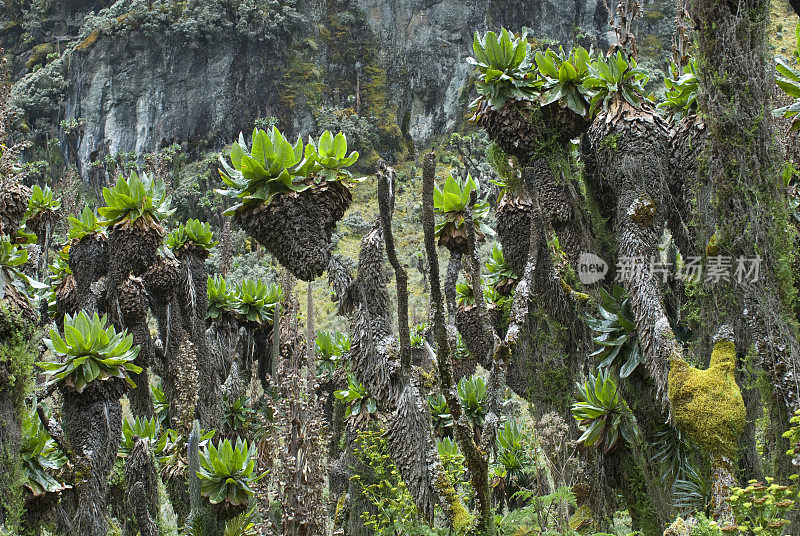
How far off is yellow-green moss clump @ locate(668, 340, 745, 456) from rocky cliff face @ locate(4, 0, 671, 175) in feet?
112

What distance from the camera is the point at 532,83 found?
4492 mm

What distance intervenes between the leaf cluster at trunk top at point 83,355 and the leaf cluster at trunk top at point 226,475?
0.89m

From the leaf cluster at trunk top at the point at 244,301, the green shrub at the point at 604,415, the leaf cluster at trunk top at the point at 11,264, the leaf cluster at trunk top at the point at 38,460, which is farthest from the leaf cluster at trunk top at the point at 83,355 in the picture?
the green shrub at the point at 604,415

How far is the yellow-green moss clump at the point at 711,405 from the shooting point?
3229 mm

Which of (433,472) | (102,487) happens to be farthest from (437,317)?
(102,487)

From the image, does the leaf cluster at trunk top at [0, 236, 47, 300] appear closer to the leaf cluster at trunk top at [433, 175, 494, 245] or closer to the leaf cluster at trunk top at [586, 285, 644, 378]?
the leaf cluster at trunk top at [433, 175, 494, 245]

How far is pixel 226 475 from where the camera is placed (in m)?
4.84

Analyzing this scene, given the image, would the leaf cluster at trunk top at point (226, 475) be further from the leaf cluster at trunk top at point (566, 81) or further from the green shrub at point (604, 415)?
the leaf cluster at trunk top at point (566, 81)

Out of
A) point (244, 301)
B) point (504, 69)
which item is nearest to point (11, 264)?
point (244, 301)

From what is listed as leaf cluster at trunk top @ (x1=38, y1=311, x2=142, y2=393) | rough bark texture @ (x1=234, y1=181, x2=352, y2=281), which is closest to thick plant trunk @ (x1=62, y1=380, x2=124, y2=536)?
leaf cluster at trunk top @ (x1=38, y1=311, x2=142, y2=393)

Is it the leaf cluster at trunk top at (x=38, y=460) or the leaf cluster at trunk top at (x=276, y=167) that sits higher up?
the leaf cluster at trunk top at (x=276, y=167)

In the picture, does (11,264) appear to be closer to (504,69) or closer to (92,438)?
(92,438)

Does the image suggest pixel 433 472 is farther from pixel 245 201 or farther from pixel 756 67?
pixel 756 67

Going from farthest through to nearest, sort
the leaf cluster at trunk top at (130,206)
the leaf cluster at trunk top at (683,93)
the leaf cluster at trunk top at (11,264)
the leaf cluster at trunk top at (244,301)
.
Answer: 1. the leaf cluster at trunk top at (244,301)
2. the leaf cluster at trunk top at (130,206)
3. the leaf cluster at trunk top at (11,264)
4. the leaf cluster at trunk top at (683,93)
